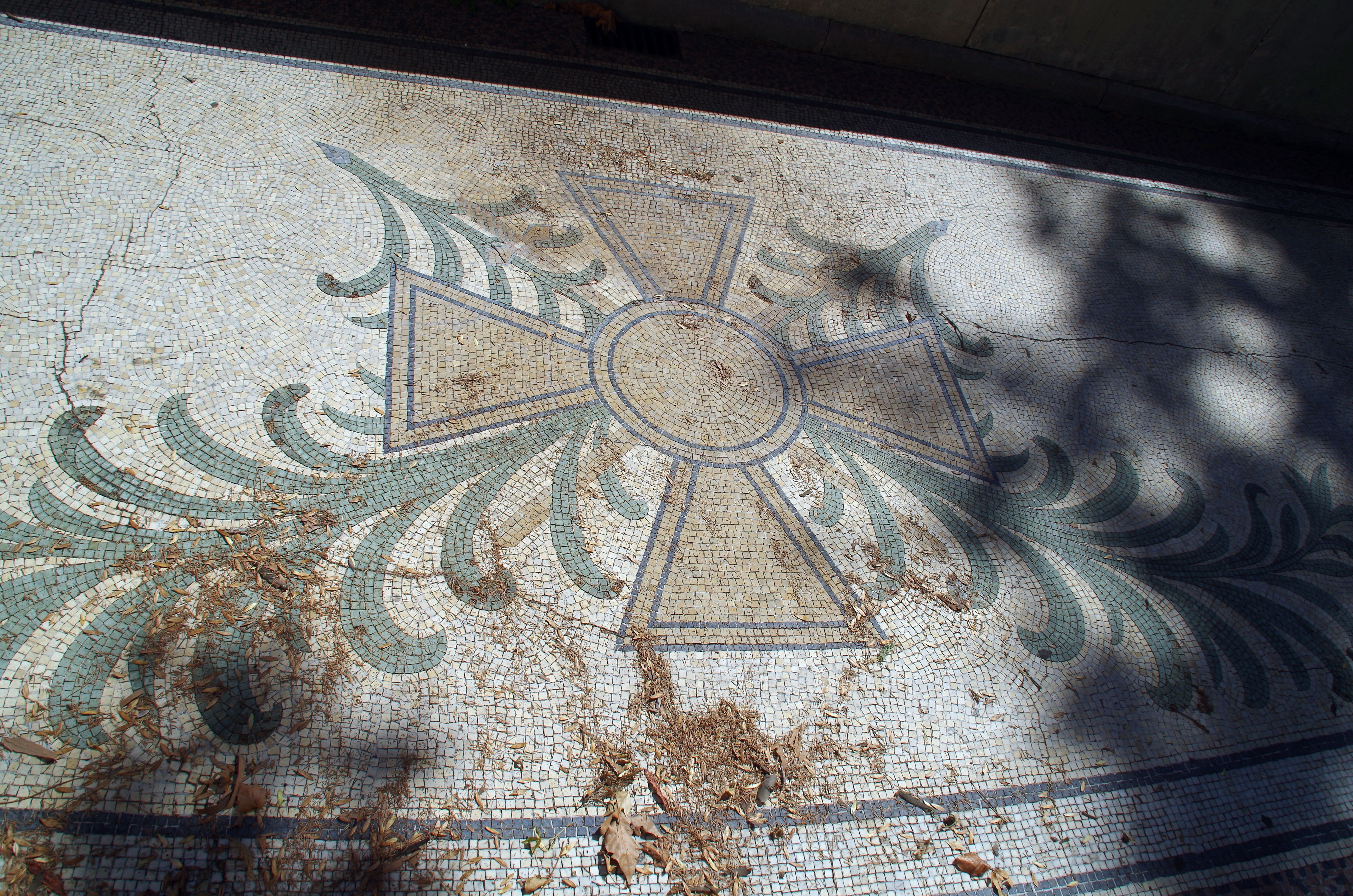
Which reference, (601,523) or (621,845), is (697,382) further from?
(621,845)

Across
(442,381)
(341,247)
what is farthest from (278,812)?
(341,247)

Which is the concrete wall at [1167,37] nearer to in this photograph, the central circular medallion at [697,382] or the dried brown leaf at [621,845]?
the central circular medallion at [697,382]

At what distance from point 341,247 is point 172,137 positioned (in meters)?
1.26

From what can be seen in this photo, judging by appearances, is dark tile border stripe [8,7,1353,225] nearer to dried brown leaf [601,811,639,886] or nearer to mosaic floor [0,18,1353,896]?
mosaic floor [0,18,1353,896]

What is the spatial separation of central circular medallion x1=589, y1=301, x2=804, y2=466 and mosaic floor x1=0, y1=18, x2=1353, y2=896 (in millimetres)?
24

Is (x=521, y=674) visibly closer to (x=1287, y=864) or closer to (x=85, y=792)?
(x=85, y=792)

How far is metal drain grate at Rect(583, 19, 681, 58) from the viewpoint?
19.4 ft

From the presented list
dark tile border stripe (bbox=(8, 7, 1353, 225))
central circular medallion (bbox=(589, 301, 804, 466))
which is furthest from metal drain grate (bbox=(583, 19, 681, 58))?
central circular medallion (bbox=(589, 301, 804, 466))

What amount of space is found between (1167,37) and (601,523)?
6.96 m

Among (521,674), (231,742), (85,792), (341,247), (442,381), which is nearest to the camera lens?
(85,792)

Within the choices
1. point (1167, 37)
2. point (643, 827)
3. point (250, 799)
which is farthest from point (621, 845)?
point (1167, 37)

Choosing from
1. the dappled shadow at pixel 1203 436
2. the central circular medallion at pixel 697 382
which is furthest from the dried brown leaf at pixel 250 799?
the dappled shadow at pixel 1203 436

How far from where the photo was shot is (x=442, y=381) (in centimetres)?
373

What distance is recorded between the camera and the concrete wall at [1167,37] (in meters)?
6.55
